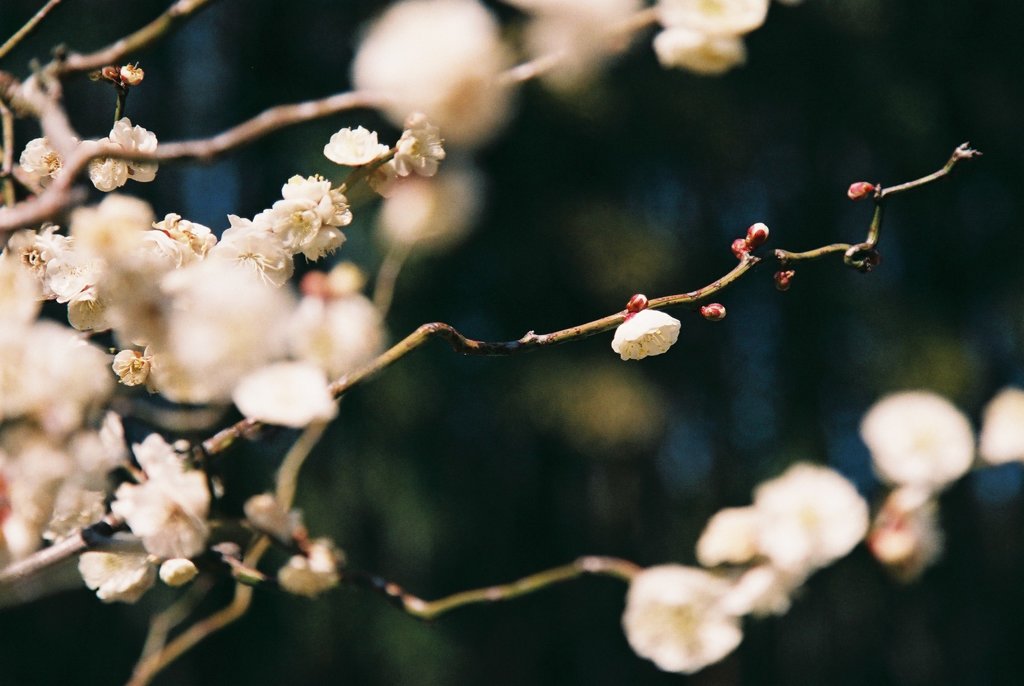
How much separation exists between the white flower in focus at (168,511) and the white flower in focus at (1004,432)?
41 cm

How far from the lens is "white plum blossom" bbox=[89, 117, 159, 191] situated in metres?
0.46

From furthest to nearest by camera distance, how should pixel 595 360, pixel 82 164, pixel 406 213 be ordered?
pixel 595 360 → pixel 406 213 → pixel 82 164

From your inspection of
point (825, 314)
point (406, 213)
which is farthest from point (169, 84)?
point (406, 213)

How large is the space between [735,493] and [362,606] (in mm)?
1446

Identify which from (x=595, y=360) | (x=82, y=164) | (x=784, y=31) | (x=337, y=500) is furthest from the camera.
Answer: (x=784, y=31)

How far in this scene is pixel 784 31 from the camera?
10.5 feet

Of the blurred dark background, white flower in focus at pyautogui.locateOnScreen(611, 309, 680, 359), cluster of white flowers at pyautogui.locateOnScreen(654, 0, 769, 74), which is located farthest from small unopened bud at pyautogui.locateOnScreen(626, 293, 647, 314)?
the blurred dark background

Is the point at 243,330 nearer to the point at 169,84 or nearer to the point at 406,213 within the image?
the point at 406,213

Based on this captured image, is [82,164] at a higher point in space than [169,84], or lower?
higher

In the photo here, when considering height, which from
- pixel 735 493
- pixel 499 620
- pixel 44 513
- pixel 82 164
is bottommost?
pixel 499 620

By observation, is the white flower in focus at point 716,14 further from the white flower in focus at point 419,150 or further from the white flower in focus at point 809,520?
the white flower in focus at point 809,520

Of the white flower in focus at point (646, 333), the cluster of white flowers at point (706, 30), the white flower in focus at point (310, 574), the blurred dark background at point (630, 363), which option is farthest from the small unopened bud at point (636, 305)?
the blurred dark background at point (630, 363)

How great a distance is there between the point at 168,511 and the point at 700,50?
309mm

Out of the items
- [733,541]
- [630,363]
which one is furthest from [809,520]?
[630,363]
